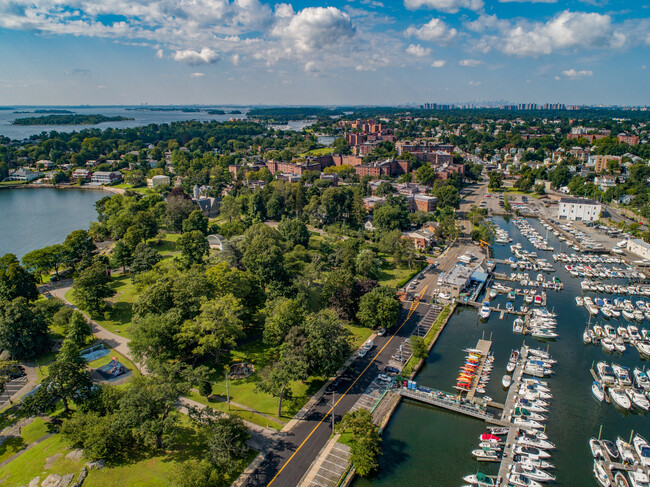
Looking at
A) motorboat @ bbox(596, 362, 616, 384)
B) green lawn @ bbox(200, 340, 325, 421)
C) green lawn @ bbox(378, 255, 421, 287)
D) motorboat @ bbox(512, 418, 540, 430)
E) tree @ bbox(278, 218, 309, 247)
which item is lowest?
motorboat @ bbox(512, 418, 540, 430)

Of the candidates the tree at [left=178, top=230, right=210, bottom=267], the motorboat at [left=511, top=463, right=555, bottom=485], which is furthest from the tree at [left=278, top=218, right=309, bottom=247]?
the motorboat at [left=511, top=463, right=555, bottom=485]

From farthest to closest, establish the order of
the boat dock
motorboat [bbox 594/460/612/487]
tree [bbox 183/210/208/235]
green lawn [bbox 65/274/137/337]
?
1. tree [bbox 183/210/208/235]
2. green lawn [bbox 65/274/137/337]
3. the boat dock
4. motorboat [bbox 594/460/612/487]

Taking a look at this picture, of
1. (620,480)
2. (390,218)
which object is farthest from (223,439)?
(390,218)

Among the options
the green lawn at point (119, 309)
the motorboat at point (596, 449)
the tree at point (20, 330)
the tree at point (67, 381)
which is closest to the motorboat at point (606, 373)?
the motorboat at point (596, 449)

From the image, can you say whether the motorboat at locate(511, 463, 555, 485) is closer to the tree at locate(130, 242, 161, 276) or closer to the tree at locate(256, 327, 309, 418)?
the tree at locate(256, 327, 309, 418)

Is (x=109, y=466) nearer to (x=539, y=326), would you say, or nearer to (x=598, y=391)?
(x=598, y=391)

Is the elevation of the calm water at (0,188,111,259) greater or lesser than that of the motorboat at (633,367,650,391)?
greater
